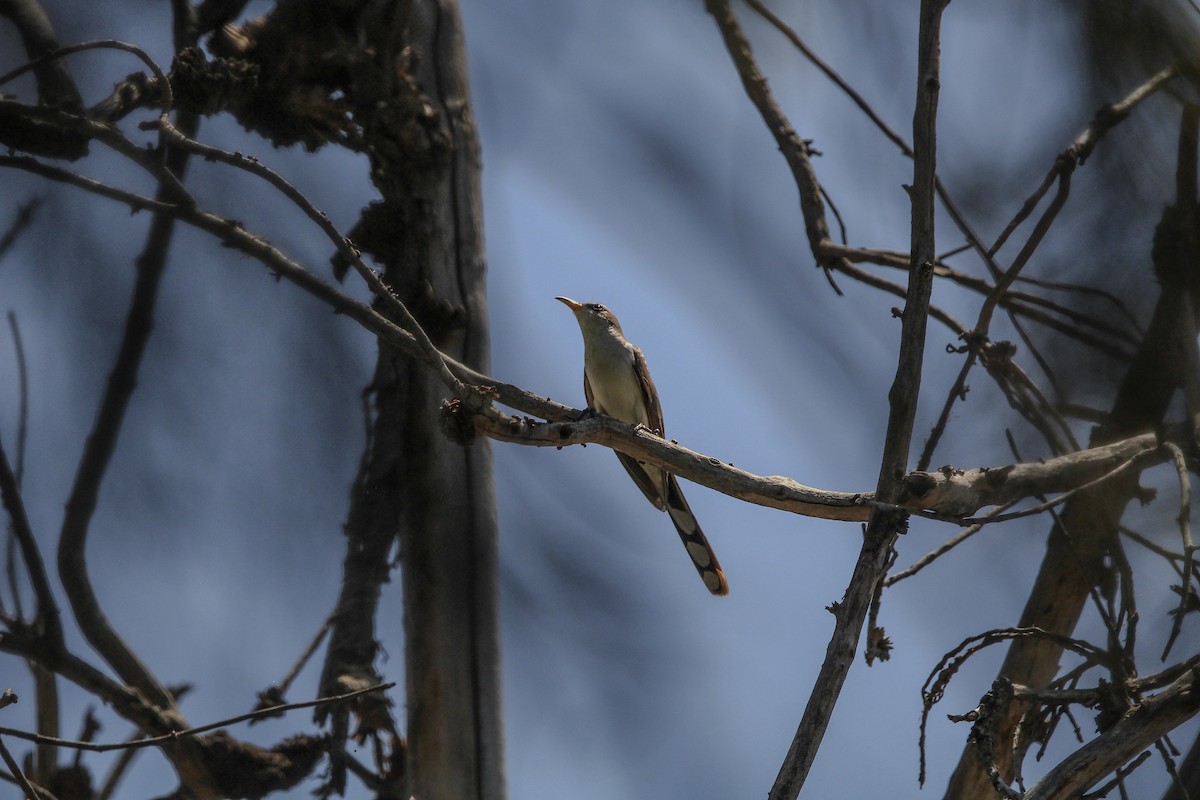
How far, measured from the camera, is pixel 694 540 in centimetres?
470

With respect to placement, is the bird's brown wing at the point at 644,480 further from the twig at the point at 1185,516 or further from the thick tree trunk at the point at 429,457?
the twig at the point at 1185,516

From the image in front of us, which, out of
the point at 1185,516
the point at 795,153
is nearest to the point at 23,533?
the point at 1185,516

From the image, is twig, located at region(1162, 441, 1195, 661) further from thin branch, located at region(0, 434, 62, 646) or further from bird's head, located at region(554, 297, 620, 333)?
bird's head, located at region(554, 297, 620, 333)

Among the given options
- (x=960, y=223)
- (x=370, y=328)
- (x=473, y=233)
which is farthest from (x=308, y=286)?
(x=473, y=233)

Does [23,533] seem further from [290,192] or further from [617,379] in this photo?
[617,379]

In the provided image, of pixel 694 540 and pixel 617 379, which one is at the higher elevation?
pixel 617 379

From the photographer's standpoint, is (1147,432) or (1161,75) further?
(1147,432)

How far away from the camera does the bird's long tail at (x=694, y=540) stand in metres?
4.41

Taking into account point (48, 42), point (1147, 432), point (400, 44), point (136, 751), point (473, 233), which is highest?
point (400, 44)

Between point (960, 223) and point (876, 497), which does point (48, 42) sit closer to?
point (960, 223)

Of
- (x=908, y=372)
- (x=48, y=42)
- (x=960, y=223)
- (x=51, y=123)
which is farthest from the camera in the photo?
(x=908, y=372)

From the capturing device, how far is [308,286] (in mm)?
1600

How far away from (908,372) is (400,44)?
90.2 inches

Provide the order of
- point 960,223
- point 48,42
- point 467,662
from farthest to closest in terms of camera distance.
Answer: point 467,662 < point 960,223 < point 48,42
